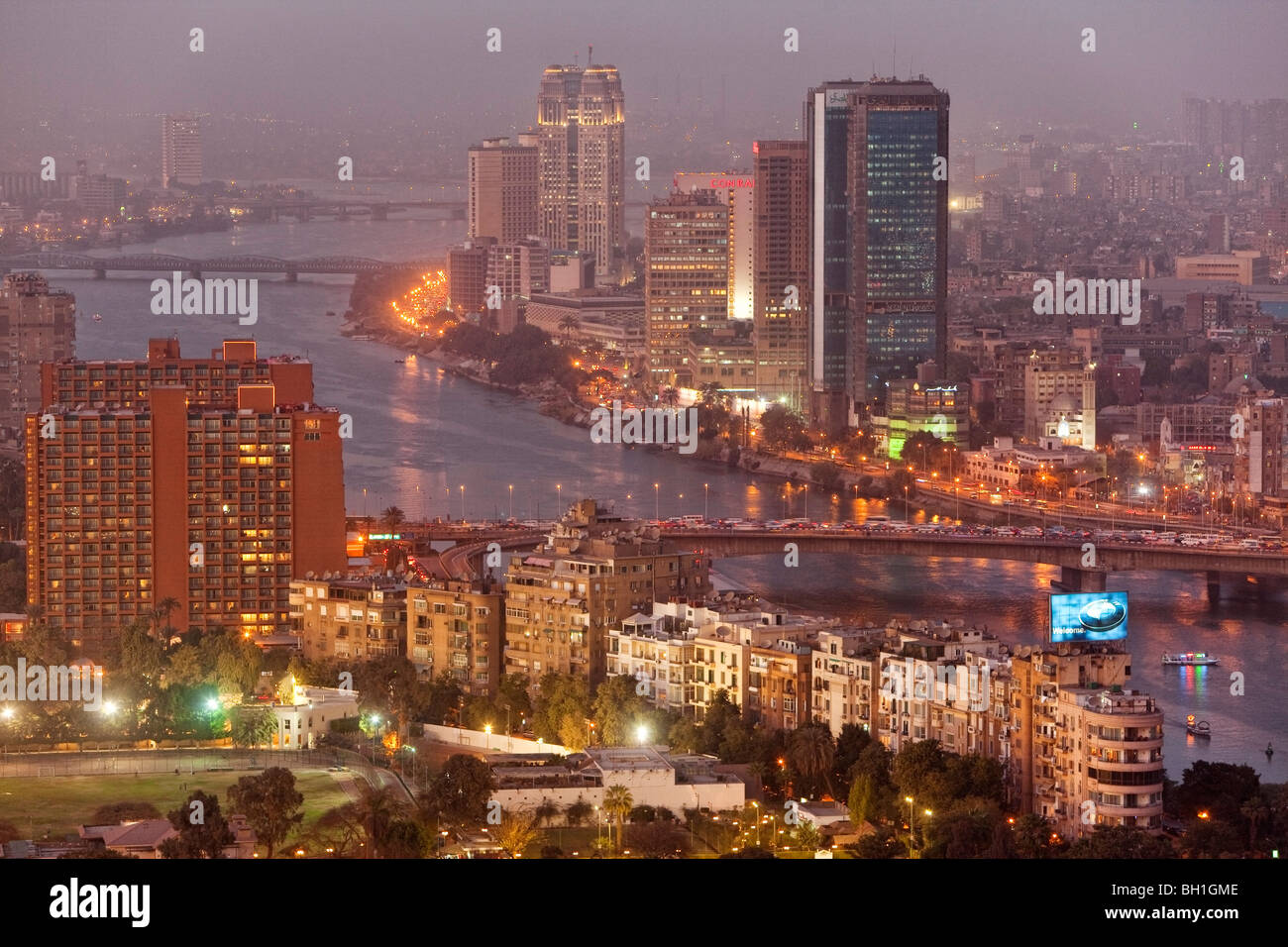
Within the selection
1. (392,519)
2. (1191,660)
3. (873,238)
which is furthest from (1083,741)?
(873,238)

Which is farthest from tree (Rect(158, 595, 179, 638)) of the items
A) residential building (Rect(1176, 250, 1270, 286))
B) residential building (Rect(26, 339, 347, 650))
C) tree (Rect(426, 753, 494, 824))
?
residential building (Rect(1176, 250, 1270, 286))

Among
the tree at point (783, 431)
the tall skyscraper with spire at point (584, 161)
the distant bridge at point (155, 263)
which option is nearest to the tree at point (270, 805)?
the tree at point (783, 431)

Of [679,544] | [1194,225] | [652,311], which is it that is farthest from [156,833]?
[1194,225]

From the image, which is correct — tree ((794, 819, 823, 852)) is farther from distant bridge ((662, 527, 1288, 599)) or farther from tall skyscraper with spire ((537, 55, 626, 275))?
tall skyscraper with spire ((537, 55, 626, 275))

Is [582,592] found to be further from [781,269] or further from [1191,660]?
[781,269]
